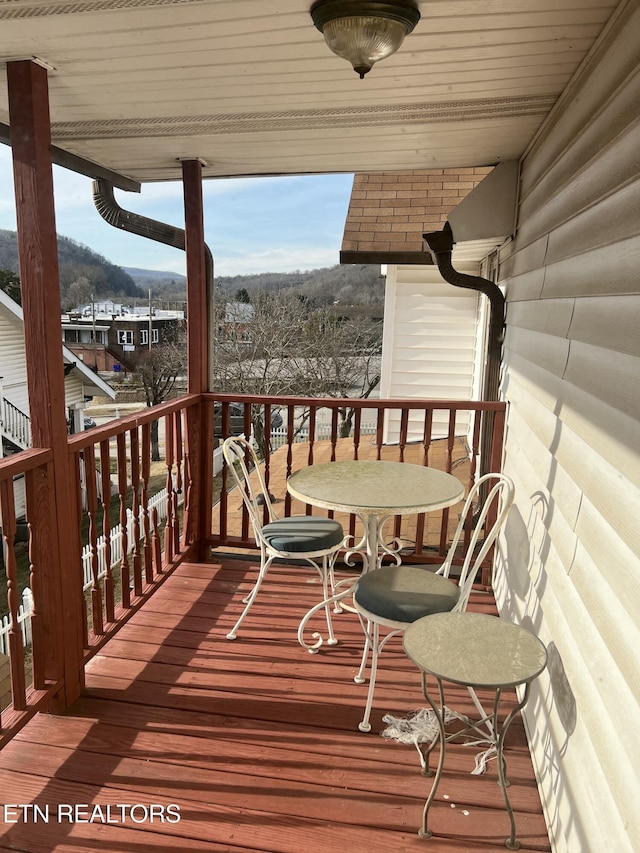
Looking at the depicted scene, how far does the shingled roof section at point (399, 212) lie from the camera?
6047mm

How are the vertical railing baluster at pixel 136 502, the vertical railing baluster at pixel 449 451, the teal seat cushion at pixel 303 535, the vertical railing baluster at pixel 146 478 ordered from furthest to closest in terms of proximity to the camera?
the vertical railing baluster at pixel 449 451 < the vertical railing baluster at pixel 146 478 < the vertical railing baluster at pixel 136 502 < the teal seat cushion at pixel 303 535

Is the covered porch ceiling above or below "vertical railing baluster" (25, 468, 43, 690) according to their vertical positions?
above

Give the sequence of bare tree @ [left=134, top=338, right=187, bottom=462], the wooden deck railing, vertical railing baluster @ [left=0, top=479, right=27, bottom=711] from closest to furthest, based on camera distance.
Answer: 1. vertical railing baluster @ [left=0, top=479, right=27, bottom=711]
2. the wooden deck railing
3. bare tree @ [left=134, top=338, right=187, bottom=462]

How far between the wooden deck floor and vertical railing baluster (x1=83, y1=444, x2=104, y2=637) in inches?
8.0

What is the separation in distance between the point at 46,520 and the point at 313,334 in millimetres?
16057

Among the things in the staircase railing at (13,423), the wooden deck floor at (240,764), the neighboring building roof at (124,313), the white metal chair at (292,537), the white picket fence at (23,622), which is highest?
the neighboring building roof at (124,313)

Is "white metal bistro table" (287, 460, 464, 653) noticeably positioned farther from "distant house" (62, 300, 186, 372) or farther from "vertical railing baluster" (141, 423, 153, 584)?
"distant house" (62, 300, 186, 372)

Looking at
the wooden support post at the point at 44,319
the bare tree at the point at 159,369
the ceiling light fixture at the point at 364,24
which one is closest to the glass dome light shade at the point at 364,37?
the ceiling light fixture at the point at 364,24

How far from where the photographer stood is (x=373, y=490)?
2.57 m

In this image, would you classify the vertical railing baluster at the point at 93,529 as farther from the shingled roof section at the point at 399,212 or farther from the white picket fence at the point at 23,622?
the white picket fence at the point at 23,622

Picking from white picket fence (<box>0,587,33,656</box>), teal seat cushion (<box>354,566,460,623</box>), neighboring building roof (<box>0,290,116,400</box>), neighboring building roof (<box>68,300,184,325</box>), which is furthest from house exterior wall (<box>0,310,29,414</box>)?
teal seat cushion (<box>354,566,460,623</box>)

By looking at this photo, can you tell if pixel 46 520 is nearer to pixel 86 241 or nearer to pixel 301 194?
pixel 86 241

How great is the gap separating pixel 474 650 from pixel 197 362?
98.6 inches

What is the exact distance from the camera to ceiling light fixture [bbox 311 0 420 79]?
1620 millimetres
